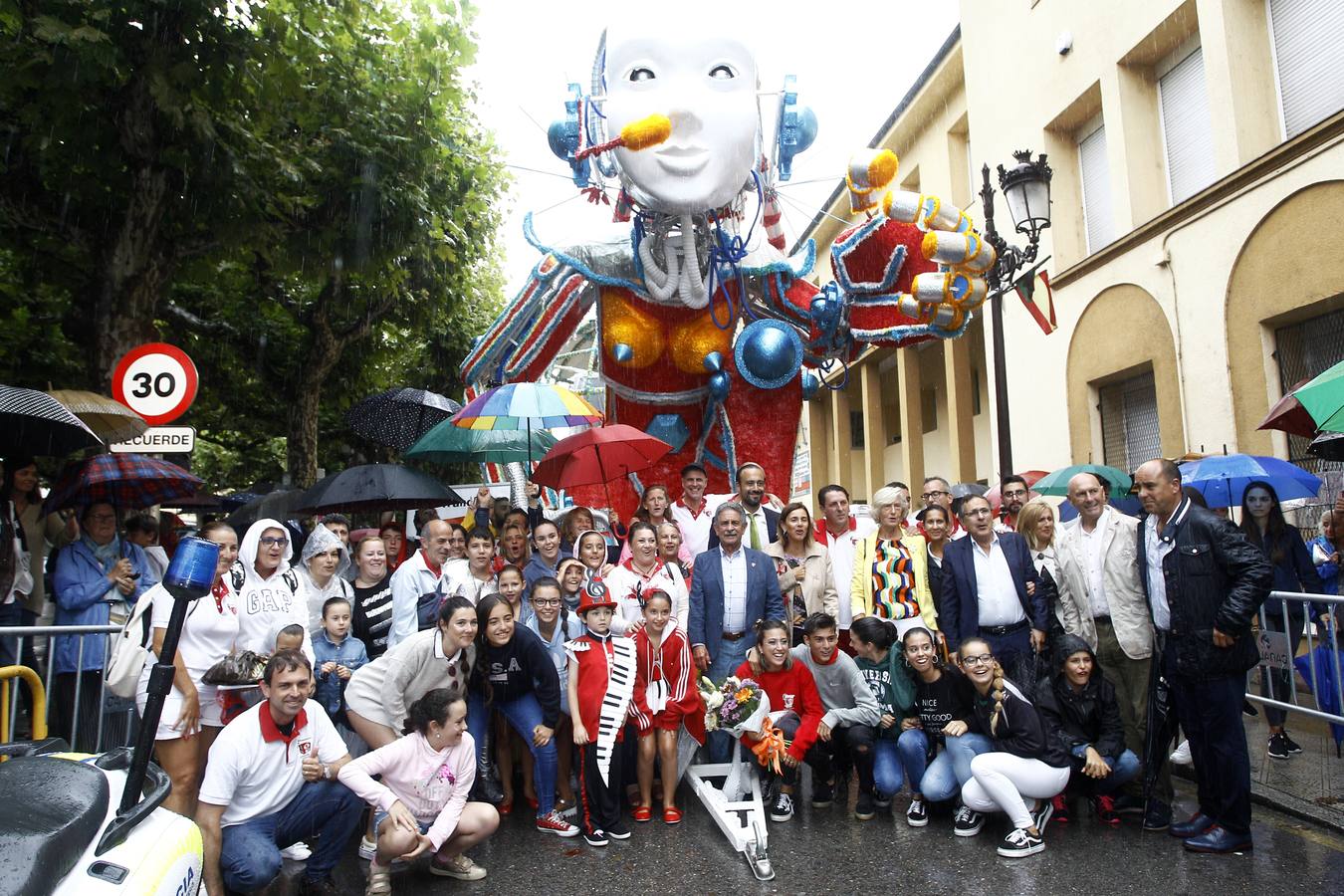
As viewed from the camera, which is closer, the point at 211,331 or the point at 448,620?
the point at 448,620

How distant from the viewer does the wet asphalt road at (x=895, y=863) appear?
3.86m

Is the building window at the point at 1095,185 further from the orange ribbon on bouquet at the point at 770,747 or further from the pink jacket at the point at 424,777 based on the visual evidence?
the pink jacket at the point at 424,777

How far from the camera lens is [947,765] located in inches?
185

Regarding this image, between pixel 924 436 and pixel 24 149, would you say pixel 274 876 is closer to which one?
pixel 24 149

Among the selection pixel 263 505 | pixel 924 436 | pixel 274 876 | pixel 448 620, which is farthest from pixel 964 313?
pixel 924 436

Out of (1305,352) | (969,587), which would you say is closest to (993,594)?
(969,587)

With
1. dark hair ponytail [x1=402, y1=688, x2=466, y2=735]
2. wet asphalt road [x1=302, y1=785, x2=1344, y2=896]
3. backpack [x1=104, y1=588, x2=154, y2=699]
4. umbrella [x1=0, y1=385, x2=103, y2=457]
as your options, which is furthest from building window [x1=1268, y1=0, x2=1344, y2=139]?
umbrella [x1=0, y1=385, x2=103, y2=457]

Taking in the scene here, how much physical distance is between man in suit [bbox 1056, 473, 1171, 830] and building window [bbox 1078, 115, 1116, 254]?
7190 mm

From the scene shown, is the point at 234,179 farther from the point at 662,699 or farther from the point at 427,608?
the point at 662,699

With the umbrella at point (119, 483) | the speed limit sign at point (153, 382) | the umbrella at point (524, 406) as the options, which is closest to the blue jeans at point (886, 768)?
the umbrella at point (524, 406)

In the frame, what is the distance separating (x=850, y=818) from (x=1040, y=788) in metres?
0.89

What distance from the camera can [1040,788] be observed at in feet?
14.5

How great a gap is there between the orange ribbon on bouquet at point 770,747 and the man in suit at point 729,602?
0.57 metres

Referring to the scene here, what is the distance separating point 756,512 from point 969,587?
153 centimetres
